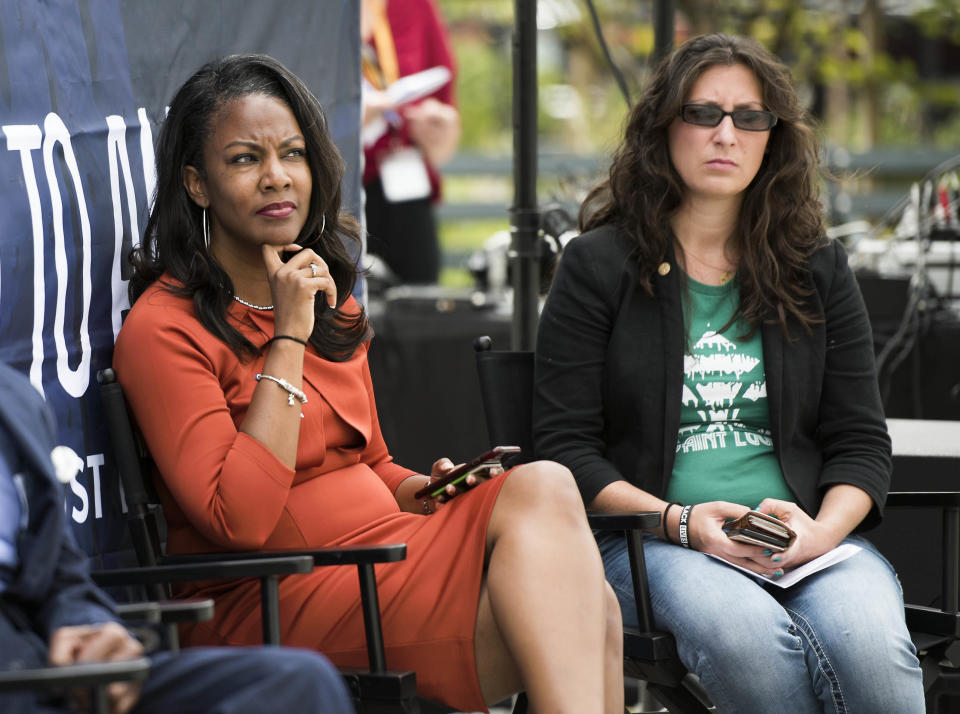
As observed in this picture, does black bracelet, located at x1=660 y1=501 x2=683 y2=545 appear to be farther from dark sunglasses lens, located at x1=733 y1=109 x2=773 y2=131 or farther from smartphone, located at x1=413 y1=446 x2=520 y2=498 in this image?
dark sunglasses lens, located at x1=733 y1=109 x2=773 y2=131

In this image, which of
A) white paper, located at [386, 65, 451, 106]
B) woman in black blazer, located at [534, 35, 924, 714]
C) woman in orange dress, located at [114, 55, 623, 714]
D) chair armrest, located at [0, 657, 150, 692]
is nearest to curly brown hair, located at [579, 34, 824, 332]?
woman in black blazer, located at [534, 35, 924, 714]

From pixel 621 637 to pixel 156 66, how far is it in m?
1.51

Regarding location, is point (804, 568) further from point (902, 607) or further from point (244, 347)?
point (244, 347)

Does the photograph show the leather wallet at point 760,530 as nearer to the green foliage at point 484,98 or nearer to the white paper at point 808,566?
the white paper at point 808,566

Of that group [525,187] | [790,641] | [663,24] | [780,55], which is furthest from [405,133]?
[780,55]

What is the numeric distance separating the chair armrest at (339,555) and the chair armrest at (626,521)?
18.7 inches

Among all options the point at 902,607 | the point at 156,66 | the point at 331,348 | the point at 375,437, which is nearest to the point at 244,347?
the point at 331,348

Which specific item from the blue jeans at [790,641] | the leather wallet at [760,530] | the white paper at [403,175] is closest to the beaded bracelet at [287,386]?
the blue jeans at [790,641]

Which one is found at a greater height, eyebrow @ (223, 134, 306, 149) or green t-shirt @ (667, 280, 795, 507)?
eyebrow @ (223, 134, 306, 149)

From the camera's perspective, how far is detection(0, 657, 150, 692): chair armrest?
66.6 inches

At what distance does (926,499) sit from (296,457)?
133cm

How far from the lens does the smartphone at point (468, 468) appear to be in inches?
108

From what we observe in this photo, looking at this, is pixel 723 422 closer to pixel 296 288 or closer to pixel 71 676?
pixel 296 288

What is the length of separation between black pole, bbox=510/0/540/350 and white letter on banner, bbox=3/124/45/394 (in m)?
1.59
